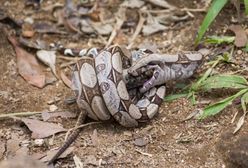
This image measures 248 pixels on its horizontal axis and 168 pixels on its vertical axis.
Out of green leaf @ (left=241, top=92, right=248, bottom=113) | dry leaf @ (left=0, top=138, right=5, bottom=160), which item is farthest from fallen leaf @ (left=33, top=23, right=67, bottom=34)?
green leaf @ (left=241, top=92, right=248, bottom=113)

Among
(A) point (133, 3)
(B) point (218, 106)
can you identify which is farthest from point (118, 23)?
(B) point (218, 106)

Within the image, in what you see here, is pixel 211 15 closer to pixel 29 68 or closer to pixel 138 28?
pixel 138 28

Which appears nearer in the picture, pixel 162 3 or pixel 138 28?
pixel 138 28

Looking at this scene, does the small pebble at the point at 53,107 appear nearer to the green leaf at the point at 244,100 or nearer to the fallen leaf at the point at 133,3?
the green leaf at the point at 244,100

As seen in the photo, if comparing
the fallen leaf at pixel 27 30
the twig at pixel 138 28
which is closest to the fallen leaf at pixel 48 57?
the fallen leaf at pixel 27 30

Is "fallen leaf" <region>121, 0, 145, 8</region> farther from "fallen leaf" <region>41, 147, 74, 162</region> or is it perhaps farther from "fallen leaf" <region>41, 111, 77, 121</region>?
"fallen leaf" <region>41, 147, 74, 162</region>
